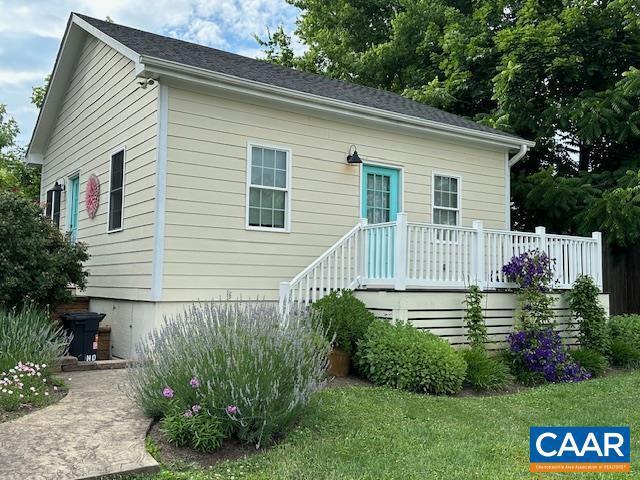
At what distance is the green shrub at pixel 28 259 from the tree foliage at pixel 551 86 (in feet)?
30.7

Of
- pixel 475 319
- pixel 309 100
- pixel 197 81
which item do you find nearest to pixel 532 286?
pixel 475 319

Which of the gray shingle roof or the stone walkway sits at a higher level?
the gray shingle roof

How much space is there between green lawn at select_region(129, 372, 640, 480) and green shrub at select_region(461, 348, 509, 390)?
46 centimetres

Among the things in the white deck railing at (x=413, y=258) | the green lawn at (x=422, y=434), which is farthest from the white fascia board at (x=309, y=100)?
the green lawn at (x=422, y=434)

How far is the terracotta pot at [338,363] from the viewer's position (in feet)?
23.1

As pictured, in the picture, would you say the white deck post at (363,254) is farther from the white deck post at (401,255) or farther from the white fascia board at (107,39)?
the white fascia board at (107,39)

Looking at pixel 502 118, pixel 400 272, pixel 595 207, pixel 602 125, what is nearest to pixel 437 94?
pixel 502 118

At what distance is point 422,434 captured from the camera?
15.5ft

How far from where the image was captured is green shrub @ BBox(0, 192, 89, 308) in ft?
23.1

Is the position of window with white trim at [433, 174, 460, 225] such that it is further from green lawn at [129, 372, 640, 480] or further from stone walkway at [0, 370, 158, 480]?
stone walkway at [0, 370, 158, 480]

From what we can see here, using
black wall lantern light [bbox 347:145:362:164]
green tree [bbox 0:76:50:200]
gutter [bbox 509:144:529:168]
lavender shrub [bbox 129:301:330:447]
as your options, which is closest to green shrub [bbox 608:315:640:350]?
gutter [bbox 509:144:529:168]

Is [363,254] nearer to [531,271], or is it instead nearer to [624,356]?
[531,271]

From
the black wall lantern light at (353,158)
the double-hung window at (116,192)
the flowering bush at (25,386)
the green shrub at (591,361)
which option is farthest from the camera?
the black wall lantern light at (353,158)

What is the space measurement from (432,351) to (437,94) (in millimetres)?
9913
